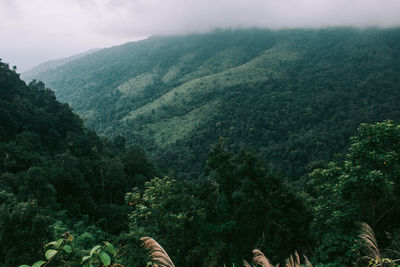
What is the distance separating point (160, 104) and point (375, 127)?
8868 cm

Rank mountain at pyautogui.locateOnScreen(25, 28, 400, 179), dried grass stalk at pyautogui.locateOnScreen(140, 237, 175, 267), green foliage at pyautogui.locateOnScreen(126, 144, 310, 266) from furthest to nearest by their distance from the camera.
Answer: mountain at pyautogui.locateOnScreen(25, 28, 400, 179) < green foliage at pyautogui.locateOnScreen(126, 144, 310, 266) < dried grass stalk at pyautogui.locateOnScreen(140, 237, 175, 267)

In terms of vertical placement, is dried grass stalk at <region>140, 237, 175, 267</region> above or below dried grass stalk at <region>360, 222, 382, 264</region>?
above

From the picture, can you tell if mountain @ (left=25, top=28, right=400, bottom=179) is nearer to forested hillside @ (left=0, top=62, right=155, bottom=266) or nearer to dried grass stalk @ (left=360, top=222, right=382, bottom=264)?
forested hillside @ (left=0, top=62, right=155, bottom=266)

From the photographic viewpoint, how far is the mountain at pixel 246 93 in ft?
216

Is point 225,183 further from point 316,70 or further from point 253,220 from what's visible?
point 316,70

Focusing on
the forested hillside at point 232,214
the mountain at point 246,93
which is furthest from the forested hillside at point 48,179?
the mountain at point 246,93

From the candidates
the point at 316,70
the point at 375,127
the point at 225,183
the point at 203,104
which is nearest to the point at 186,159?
the point at 203,104

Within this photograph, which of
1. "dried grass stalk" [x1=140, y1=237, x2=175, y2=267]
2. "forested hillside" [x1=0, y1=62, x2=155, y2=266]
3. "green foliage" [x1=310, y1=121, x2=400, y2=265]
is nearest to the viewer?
"dried grass stalk" [x1=140, y1=237, x2=175, y2=267]

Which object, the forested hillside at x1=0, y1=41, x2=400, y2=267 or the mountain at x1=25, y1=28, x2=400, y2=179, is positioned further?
the mountain at x1=25, y1=28, x2=400, y2=179

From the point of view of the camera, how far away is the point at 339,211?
21.3 ft

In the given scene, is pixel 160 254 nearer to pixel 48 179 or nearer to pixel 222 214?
pixel 222 214

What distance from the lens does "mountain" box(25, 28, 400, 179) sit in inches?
2591

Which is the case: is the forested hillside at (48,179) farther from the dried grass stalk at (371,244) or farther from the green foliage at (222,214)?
the dried grass stalk at (371,244)

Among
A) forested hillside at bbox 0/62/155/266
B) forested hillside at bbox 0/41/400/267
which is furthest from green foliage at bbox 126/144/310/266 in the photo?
forested hillside at bbox 0/62/155/266
